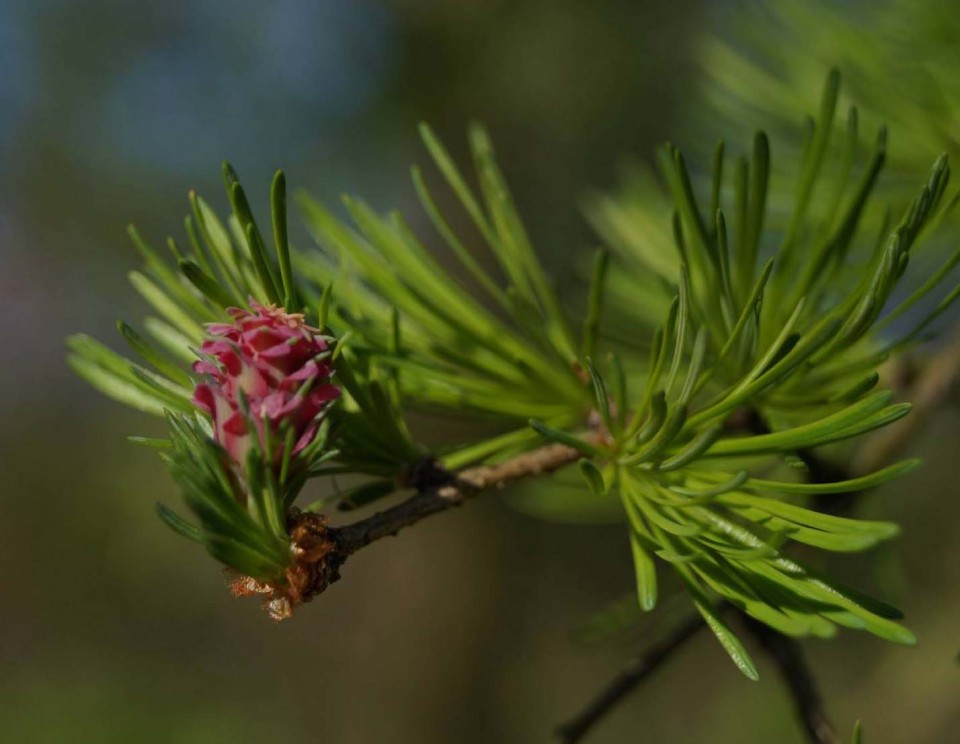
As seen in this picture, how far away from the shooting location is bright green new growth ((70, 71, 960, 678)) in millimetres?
207

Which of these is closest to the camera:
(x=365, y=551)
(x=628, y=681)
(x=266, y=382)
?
(x=266, y=382)

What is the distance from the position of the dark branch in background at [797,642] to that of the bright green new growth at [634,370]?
3 centimetres

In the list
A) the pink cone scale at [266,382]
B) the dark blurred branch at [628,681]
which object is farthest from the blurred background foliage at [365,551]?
the pink cone scale at [266,382]

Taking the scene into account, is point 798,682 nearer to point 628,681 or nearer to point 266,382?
point 628,681

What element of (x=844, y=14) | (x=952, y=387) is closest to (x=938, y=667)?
(x=952, y=387)

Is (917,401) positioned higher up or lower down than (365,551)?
higher up

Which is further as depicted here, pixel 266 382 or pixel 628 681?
pixel 628 681

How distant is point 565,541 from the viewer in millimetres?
2002

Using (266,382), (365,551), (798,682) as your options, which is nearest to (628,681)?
(798,682)

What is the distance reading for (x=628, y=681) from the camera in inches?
13.7

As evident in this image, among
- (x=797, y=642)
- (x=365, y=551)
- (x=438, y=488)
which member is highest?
(x=438, y=488)

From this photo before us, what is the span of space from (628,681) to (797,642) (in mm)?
69

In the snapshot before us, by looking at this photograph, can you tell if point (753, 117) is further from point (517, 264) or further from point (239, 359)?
point (239, 359)

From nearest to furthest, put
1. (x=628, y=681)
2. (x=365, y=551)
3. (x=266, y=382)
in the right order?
(x=266, y=382) → (x=628, y=681) → (x=365, y=551)
